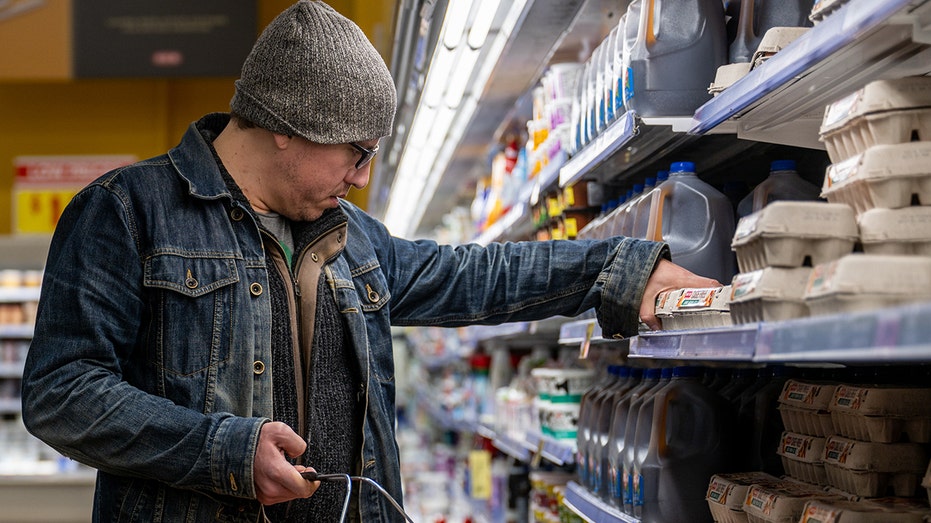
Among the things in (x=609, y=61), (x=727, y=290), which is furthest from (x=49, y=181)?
(x=727, y=290)

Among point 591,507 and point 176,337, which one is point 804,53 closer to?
point 176,337

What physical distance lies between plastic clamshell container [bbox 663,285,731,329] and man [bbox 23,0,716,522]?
14 centimetres

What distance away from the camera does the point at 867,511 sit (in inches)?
61.4

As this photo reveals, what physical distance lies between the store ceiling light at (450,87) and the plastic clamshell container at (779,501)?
1.58 m

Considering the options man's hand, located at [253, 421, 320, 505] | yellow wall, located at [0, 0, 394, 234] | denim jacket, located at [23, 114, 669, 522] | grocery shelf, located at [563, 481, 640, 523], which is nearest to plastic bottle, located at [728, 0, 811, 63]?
denim jacket, located at [23, 114, 669, 522]

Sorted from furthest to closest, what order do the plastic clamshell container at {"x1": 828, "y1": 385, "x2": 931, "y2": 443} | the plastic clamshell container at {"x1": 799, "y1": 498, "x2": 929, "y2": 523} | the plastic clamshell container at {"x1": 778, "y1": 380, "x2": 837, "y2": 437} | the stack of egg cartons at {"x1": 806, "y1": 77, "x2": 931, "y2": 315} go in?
the plastic clamshell container at {"x1": 778, "y1": 380, "x2": 837, "y2": 437} < the plastic clamshell container at {"x1": 828, "y1": 385, "x2": 931, "y2": 443} < the plastic clamshell container at {"x1": 799, "y1": 498, "x2": 929, "y2": 523} < the stack of egg cartons at {"x1": 806, "y1": 77, "x2": 931, "y2": 315}

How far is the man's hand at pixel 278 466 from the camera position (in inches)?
75.6

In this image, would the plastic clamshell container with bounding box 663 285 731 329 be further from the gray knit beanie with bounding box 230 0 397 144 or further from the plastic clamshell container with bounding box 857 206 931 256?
the gray knit beanie with bounding box 230 0 397 144

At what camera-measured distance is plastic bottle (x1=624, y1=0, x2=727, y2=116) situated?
2260mm

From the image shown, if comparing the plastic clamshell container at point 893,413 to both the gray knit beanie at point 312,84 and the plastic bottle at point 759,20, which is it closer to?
the plastic bottle at point 759,20

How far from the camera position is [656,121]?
2.24 m

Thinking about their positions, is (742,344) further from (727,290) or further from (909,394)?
(909,394)

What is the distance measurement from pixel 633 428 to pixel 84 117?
8599 millimetres

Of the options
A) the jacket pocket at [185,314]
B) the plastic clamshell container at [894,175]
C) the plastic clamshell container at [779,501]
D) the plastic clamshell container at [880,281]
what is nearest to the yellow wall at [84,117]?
the jacket pocket at [185,314]
